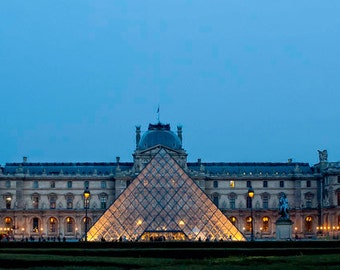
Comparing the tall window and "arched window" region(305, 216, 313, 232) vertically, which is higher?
the tall window

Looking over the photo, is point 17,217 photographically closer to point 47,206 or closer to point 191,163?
point 47,206

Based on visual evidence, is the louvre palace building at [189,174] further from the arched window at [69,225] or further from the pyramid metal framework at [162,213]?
the pyramid metal framework at [162,213]

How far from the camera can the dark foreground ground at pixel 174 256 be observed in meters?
23.7

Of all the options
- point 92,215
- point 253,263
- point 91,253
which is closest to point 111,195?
point 92,215

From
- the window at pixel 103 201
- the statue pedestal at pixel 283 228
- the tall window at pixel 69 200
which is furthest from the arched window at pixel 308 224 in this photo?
the statue pedestal at pixel 283 228

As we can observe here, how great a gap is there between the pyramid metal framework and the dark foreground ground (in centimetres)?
Answer: 1617

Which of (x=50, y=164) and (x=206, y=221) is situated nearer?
(x=206, y=221)

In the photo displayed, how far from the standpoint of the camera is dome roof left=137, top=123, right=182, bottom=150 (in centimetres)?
9312

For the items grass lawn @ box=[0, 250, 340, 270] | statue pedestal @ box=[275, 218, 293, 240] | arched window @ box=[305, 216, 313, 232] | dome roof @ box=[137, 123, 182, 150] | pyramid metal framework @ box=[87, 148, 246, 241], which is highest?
dome roof @ box=[137, 123, 182, 150]

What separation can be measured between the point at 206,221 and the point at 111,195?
42407 mm

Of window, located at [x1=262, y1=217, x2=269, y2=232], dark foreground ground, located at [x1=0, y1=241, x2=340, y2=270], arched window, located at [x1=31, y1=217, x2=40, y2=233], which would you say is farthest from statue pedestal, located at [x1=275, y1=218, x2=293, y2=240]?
arched window, located at [x1=31, y1=217, x2=40, y2=233]

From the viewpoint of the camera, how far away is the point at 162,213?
54312 millimetres

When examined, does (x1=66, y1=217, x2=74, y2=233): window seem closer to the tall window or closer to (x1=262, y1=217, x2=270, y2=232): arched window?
the tall window

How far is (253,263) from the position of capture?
24016mm
